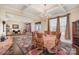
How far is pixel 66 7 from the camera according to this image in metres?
2.83

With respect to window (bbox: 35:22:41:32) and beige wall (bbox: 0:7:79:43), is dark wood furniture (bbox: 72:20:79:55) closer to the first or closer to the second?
beige wall (bbox: 0:7:79:43)

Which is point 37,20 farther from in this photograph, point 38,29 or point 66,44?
point 66,44

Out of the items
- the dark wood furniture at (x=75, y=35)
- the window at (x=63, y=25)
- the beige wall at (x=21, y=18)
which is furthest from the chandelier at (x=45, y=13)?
the dark wood furniture at (x=75, y=35)

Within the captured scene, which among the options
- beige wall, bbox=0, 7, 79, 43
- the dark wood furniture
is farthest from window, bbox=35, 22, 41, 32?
the dark wood furniture

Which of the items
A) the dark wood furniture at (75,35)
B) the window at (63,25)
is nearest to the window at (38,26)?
the window at (63,25)

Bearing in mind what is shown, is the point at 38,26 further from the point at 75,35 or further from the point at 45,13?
the point at 75,35

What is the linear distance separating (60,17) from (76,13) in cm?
27

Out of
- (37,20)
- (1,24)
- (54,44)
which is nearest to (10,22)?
(1,24)

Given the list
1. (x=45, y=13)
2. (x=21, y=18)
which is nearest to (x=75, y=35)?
(x=45, y=13)

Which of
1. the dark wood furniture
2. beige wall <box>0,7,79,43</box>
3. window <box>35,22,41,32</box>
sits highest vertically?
beige wall <box>0,7,79,43</box>

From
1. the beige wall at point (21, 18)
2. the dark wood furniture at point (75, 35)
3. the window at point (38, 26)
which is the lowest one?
the dark wood furniture at point (75, 35)

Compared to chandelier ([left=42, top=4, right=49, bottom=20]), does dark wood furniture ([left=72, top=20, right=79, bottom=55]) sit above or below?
below

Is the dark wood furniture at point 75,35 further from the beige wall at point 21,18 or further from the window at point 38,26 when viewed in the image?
the window at point 38,26

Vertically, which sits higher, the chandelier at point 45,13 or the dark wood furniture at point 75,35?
the chandelier at point 45,13
